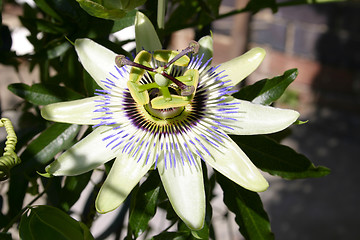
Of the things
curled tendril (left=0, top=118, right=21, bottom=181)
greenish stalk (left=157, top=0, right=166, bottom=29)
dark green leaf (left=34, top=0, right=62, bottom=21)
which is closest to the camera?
curled tendril (left=0, top=118, right=21, bottom=181)

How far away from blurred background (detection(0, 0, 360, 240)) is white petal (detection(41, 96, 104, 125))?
7.63 ft

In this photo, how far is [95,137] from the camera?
731mm

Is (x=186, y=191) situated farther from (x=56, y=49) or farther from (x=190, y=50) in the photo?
(x=56, y=49)

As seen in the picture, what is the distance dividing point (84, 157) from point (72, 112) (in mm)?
79

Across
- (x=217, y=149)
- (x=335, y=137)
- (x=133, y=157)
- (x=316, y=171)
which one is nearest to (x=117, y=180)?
(x=133, y=157)

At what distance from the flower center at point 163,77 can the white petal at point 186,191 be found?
11 centimetres

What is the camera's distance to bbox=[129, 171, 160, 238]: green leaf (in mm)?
728

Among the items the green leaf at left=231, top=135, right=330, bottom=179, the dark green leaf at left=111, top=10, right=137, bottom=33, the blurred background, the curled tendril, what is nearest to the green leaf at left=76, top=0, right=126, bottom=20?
the dark green leaf at left=111, top=10, right=137, bottom=33

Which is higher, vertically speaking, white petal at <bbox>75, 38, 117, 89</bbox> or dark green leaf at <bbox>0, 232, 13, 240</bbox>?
white petal at <bbox>75, 38, 117, 89</bbox>

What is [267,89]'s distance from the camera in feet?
2.58

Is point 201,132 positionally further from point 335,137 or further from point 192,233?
point 335,137

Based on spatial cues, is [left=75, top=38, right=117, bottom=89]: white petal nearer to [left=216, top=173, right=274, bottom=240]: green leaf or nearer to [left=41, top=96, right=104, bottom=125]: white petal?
[left=41, top=96, right=104, bottom=125]: white petal

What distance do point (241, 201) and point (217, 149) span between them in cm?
11

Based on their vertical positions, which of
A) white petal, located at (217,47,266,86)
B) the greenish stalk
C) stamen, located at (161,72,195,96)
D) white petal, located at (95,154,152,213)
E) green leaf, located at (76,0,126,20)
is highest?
green leaf, located at (76,0,126,20)
